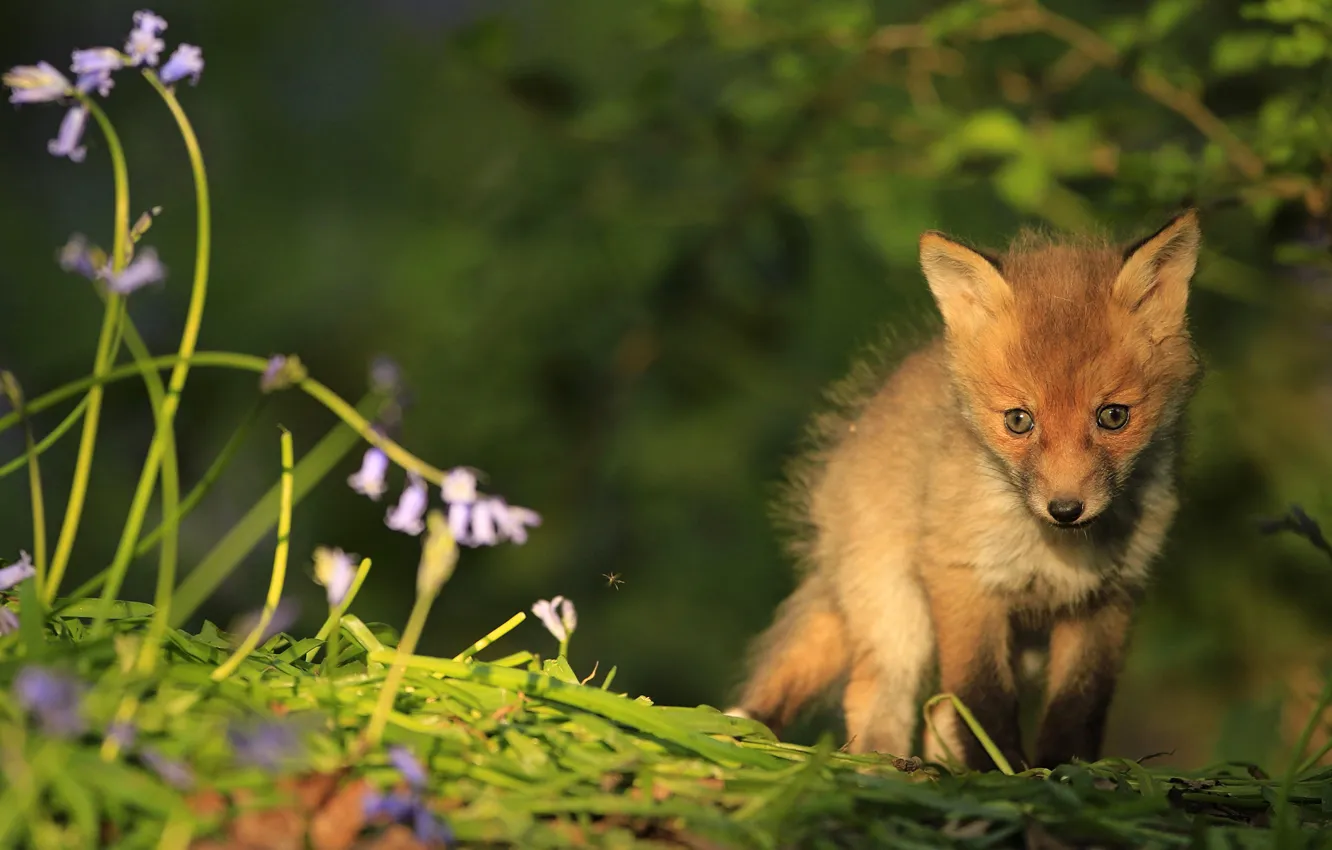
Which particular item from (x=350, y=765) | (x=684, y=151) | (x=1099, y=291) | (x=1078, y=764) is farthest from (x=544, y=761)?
(x=684, y=151)

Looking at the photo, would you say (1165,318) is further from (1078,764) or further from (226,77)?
(226,77)

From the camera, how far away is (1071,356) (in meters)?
2.71

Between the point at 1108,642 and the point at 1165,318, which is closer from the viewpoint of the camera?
the point at 1165,318

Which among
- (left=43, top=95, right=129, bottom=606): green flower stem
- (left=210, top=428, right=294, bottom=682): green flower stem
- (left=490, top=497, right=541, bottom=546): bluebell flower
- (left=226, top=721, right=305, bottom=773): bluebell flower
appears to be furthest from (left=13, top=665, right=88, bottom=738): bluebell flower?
(left=490, top=497, right=541, bottom=546): bluebell flower

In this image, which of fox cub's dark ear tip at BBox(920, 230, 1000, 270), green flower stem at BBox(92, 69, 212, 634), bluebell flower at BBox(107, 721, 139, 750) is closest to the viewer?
bluebell flower at BBox(107, 721, 139, 750)

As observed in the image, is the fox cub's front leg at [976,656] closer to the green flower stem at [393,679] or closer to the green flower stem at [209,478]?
the green flower stem at [393,679]

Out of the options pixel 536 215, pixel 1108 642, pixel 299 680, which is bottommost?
pixel 299 680

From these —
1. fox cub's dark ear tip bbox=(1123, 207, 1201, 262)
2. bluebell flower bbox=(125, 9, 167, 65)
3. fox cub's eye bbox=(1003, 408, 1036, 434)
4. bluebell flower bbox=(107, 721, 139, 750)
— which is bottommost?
bluebell flower bbox=(107, 721, 139, 750)

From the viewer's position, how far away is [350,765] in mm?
1552

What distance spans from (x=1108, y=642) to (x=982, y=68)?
5.69ft

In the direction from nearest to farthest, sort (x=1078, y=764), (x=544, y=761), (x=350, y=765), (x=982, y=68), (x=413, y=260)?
(x=350, y=765) < (x=544, y=761) < (x=1078, y=764) < (x=982, y=68) < (x=413, y=260)

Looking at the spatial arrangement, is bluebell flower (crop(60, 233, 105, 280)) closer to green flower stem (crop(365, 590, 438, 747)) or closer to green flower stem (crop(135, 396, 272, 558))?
green flower stem (crop(135, 396, 272, 558))

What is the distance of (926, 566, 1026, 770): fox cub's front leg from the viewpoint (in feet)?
9.50

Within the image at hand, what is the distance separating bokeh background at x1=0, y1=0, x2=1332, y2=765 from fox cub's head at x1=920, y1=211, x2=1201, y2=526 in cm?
44
